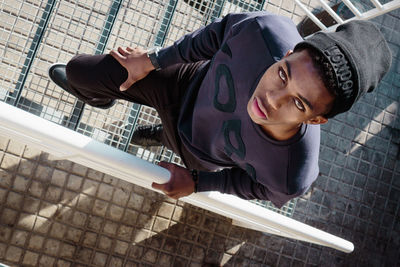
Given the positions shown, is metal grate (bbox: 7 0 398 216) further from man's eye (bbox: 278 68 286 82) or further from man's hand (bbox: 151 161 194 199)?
man's eye (bbox: 278 68 286 82)

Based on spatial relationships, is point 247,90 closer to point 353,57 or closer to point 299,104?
point 299,104

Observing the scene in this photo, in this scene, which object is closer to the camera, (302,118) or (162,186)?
(302,118)

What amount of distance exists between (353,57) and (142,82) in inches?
40.5

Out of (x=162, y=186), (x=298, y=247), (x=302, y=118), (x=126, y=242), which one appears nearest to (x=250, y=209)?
(x=162, y=186)

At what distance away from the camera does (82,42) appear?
3045mm

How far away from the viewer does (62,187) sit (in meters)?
3.05

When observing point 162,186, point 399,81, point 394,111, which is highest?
point 399,81

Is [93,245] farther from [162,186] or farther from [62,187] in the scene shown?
[162,186]

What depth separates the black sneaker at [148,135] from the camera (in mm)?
2584

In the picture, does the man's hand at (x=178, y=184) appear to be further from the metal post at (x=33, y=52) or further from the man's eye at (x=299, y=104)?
the metal post at (x=33, y=52)

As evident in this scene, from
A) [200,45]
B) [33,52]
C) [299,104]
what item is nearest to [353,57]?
[299,104]

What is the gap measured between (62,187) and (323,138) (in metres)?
2.33

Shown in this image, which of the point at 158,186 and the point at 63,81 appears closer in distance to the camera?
the point at 158,186

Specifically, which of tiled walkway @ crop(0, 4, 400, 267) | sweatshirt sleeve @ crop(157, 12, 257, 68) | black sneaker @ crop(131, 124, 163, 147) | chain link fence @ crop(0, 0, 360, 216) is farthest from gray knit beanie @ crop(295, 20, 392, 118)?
tiled walkway @ crop(0, 4, 400, 267)
